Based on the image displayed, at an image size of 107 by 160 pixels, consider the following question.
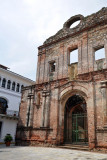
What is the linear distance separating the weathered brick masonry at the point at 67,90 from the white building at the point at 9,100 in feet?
27.1

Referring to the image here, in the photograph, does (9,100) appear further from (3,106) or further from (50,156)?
(50,156)

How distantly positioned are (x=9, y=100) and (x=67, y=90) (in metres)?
13.4

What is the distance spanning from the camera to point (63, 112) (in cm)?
1295

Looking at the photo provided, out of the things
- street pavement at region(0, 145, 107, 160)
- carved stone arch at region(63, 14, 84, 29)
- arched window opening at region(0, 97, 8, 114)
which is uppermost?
carved stone arch at region(63, 14, 84, 29)

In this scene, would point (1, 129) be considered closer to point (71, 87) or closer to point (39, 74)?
point (39, 74)

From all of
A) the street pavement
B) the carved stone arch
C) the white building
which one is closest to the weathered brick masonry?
the carved stone arch

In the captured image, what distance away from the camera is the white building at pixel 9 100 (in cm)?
2214

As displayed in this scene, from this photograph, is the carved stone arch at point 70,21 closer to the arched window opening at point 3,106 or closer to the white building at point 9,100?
the white building at point 9,100

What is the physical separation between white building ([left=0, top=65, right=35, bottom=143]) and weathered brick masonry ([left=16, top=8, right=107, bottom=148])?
27.1ft

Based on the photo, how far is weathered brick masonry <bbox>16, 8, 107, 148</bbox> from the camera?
11.1 m

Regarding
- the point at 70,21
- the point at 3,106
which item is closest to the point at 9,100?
the point at 3,106

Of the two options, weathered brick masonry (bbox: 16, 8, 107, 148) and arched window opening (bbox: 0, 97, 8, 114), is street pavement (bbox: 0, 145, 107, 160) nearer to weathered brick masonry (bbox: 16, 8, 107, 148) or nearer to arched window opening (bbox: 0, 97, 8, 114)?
weathered brick masonry (bbox: 16, 8, 107, 148)

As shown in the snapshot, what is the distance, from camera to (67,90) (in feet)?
42.4

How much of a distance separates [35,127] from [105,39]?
9262mm
